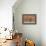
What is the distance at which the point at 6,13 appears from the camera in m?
4.21

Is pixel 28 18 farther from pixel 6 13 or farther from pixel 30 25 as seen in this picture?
pixel 6 13

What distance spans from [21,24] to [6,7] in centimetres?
157

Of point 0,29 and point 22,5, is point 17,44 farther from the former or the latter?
point 22,5

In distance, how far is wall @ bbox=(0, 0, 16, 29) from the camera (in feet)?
13.7

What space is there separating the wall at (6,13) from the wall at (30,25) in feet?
4.22

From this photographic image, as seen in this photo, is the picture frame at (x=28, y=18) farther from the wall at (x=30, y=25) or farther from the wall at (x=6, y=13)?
the wall at (x=6, y=13)

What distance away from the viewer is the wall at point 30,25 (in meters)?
5.50

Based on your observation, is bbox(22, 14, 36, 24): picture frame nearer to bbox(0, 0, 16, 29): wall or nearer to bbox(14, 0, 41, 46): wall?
bbox(14, 0, 41, 46): wall

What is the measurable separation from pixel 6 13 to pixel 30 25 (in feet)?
5.42

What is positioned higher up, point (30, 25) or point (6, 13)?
point (6, 13)

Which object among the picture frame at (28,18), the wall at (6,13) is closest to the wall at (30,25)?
the picture frame at (28,18)

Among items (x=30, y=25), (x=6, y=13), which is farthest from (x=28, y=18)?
(x=6, y=13)

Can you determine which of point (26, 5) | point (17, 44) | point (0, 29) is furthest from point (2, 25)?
point (26, 5)

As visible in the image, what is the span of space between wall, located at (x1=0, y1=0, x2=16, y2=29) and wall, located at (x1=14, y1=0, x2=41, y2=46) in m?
1.28
